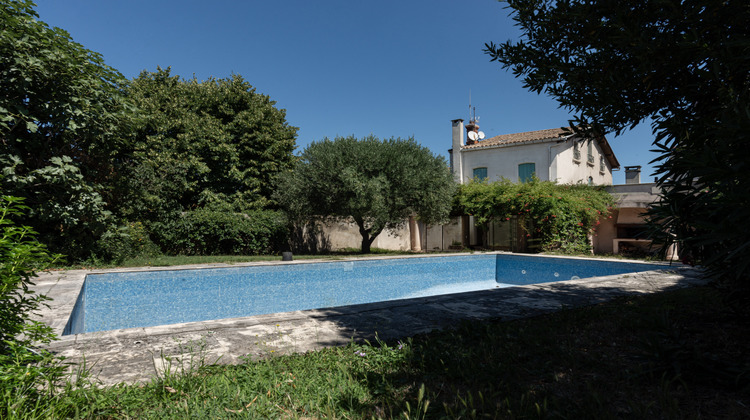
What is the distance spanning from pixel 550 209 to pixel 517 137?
9.34 metres

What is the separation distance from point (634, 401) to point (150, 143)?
765 inches

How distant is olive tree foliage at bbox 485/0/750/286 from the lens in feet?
5.89

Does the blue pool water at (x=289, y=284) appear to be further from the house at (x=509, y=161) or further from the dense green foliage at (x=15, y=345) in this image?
the house at (x=509, y=161)

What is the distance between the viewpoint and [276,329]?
3.66 meters

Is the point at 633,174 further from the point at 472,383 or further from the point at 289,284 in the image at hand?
the point at 472,383

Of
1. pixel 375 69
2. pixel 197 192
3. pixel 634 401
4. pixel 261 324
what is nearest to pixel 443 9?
pixel 375 69

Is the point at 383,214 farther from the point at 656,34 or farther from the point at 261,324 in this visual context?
the point at 656,34

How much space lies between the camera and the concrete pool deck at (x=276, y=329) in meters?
2.81

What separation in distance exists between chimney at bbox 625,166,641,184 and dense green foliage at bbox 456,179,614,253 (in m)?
8.25

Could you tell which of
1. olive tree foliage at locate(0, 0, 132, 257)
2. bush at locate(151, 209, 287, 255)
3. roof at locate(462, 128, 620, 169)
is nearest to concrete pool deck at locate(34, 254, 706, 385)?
olive tree foliage at locate(0, 0, 132, 257)

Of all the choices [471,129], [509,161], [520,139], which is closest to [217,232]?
[509,161]

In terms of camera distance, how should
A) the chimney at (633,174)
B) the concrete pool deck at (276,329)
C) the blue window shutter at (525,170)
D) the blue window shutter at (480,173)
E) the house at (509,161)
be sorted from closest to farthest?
the concrete pool deck at (276,329) → the house at (509,161) → the blue window shutter at (525,170) → the blue window shutter at (480,173) → the chimney at (633,174)

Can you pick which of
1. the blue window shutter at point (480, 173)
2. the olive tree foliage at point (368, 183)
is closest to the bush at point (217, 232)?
the olive tree foliage at point (368, 183)

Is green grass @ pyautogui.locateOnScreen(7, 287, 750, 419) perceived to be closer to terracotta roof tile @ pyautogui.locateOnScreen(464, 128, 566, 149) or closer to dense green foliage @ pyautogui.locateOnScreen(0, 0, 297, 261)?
dense green foliage @ pyautogui.locateOnScreen(0, 0, 297, 261)
